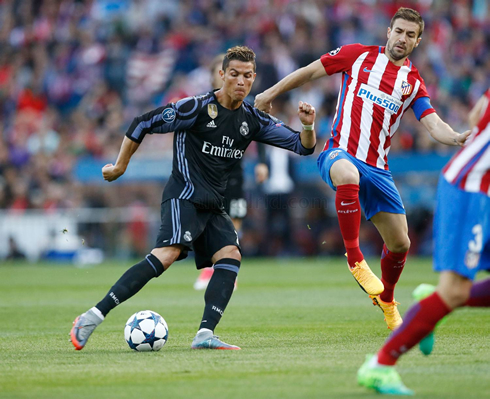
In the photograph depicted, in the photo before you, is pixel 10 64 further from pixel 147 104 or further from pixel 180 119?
pixel 180 119

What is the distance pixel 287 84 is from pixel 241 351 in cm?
273

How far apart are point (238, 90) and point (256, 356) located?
2.18m

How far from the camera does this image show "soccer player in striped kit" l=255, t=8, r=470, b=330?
7234 millimetres

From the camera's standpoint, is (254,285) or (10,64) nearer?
(254,285)

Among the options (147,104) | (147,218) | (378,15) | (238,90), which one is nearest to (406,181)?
(378,15)

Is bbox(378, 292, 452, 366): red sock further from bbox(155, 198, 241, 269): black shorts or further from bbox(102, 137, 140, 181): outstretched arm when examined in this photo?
bbox(102, 137, 140, 181): outstretched arm

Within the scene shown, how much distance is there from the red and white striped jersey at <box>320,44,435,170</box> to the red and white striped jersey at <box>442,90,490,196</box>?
2968 millimetres

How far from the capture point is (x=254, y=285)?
12953 mm

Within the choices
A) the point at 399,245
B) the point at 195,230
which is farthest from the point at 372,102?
the point at 195,230

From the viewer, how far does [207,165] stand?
259 inches

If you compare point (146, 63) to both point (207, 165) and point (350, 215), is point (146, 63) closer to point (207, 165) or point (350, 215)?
point (350, 215)

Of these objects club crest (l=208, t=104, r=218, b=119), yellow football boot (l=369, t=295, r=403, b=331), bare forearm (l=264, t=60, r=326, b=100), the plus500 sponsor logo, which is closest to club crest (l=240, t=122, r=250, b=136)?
club crest (l=208, t=104, r=218, b=119)

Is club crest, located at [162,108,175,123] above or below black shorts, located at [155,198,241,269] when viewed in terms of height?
above

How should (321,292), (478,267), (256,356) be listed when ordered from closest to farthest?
(478,267)
(256,356)
(321,292)
